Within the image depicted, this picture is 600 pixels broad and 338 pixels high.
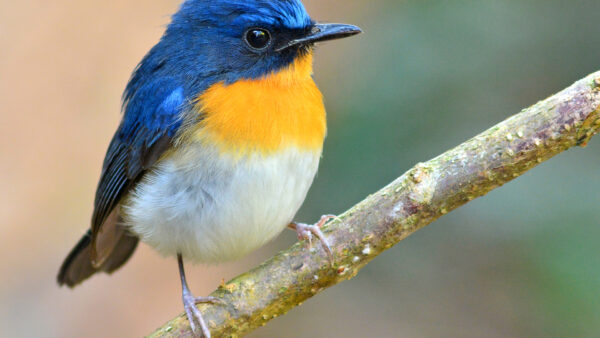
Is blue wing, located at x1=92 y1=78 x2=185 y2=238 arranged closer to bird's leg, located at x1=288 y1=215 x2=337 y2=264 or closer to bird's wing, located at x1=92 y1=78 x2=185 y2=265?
bird's wing, located at x1=92 y1=78 x2=185 y2=265

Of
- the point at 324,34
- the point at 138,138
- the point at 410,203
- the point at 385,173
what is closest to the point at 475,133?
the point at 385,173

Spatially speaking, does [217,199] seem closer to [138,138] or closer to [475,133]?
[138,138]

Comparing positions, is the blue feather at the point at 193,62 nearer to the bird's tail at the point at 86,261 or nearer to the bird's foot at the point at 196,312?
the bird's tail at the point at 86,261

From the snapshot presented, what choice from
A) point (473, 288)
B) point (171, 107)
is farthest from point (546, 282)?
point (171, 107)

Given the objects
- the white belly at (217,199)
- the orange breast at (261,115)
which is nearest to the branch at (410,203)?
the white belly at (217,199)

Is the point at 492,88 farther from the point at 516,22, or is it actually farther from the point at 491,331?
the point at 491,331

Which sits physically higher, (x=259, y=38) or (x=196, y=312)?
(x=259, y=38)
